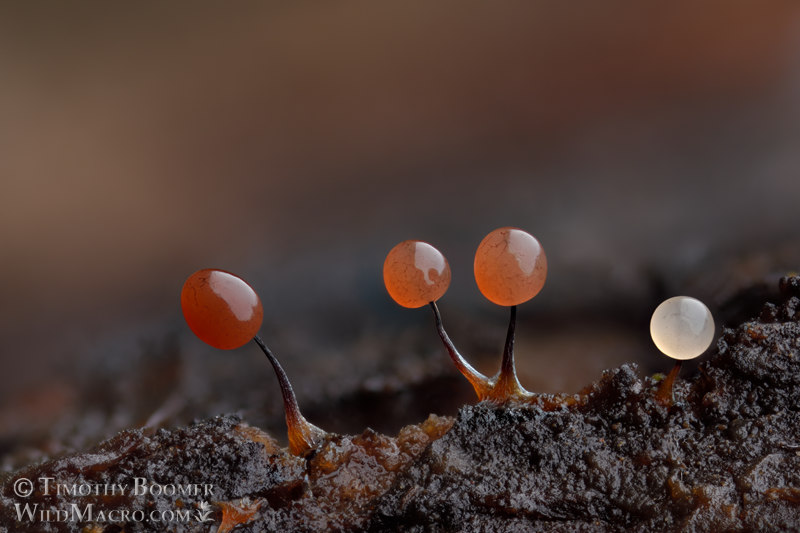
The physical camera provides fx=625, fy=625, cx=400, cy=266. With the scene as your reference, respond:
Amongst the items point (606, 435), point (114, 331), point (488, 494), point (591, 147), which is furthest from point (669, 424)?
point (114, 331)

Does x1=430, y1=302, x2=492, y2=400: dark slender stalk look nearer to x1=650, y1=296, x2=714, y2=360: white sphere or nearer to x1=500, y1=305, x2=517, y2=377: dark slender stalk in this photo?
x1=500, y1=305, x2=517, y2=377: dark slender stalk

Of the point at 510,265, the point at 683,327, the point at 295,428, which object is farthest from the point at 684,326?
the point at 295,428

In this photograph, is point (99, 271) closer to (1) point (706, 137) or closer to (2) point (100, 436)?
(2) point (100, 436)

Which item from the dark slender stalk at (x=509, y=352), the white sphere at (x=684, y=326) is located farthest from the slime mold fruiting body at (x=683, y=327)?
the dark slender stalk at (x=509, y=352)

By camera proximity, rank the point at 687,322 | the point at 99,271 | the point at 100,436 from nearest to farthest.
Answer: the point at 687,322 → the point at 100,436 → the point at 99,271

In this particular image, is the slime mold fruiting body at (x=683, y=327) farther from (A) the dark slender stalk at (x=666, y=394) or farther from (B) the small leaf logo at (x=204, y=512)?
(B) the small leaf logo at (x=204, y=512)

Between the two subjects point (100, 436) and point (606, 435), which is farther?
point (100, 436)
